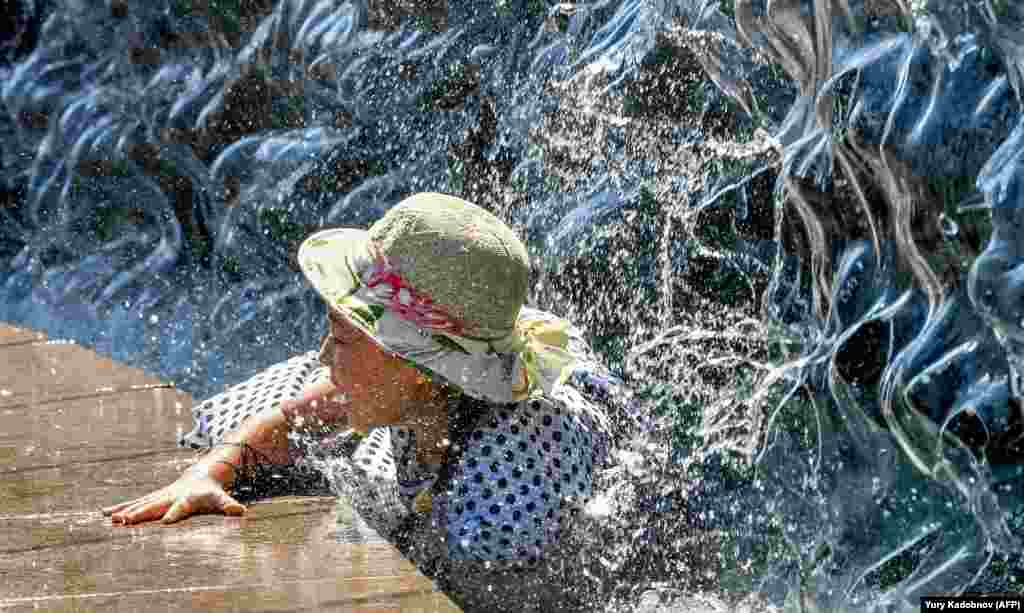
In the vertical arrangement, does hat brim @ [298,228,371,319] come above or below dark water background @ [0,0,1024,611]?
above

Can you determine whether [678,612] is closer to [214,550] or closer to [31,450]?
[214,550]

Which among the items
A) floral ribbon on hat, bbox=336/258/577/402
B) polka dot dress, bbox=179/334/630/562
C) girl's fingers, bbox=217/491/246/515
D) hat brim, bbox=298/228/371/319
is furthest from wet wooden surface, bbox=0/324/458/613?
hat brim, bbox=298/228/371/319

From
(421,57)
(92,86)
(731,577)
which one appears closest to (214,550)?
(731,577)

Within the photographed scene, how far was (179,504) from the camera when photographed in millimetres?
3850

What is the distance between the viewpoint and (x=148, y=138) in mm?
10734

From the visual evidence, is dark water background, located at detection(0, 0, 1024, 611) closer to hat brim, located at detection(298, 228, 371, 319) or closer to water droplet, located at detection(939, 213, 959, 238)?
water droplet, located at detection(939, 213, 959, 238)

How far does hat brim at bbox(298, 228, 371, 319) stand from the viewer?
389 cm

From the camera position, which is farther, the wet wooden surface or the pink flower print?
the pink flower print

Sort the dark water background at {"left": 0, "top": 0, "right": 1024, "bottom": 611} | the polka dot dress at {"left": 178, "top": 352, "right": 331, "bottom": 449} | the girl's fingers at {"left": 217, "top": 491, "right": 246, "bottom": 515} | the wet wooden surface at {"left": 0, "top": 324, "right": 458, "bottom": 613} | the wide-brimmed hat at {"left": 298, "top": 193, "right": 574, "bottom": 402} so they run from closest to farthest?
the wet wooden surface at {"left": 0, "top": 324, "right": 458, "bottom": 613} → the wide-brimmed hat at {"left": 298, "top": 193, "right": 574, "bottom": 402} → the girl's fingers at {"left": 217, "top": 491, "right": 246, "bottom": 515} → the polka dot dress at {"left": 178, "top": 352, "right": 331, "bottom": 449} → the dark water background at {"left": 0, "top": 0, "right": 1024, "bottom": 611}

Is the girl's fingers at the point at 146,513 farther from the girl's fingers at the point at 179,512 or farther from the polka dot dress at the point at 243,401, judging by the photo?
the polka dot dress at the point at 243,401

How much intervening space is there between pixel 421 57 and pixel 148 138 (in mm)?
3252

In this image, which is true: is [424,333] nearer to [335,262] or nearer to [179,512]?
[335,262]

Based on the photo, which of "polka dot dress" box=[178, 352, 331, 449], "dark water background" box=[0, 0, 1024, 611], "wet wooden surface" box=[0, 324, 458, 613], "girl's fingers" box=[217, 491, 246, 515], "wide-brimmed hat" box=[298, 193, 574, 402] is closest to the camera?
"wet wooden surface" box=[0, 324, 458, 613]

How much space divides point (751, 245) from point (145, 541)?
345 cm
